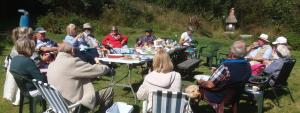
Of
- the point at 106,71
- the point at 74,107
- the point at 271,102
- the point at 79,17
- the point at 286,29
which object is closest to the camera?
the point at 74,107

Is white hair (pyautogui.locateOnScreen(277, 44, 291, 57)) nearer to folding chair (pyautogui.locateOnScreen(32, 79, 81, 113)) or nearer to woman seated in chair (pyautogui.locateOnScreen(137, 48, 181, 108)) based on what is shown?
woman seated in chair (pyautogui.locateOnScreen(137, 48, 181, 108))

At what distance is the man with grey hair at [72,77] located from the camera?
18.9 ft

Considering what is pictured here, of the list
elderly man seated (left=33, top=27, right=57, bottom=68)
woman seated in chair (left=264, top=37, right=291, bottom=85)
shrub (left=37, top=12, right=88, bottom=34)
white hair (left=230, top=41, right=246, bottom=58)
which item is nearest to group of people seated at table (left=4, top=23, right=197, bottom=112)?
white hair (left=230, top=41, right=246, bottom=58)

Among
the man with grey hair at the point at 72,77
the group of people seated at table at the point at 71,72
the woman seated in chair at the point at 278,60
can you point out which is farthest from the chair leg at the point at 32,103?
the woman seated in chair at the point at 278,60

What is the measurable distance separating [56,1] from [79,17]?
164cm

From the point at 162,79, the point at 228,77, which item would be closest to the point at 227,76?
the point at 228,77

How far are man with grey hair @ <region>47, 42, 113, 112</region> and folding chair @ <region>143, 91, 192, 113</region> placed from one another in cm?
86

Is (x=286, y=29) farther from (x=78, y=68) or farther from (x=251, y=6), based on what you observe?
(x=78, y=68)

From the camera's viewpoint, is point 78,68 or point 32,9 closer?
point 78,68

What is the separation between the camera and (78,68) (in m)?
5.77

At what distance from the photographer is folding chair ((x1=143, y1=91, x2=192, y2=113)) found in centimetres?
535

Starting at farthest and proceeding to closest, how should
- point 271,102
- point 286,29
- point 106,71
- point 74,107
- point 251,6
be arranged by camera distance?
point 251,6 < point 286,29 < point 271,102 < point 106,71 < point 74,107

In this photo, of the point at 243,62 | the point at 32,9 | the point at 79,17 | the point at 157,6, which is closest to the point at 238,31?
the point at 157,6

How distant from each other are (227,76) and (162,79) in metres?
0.91
